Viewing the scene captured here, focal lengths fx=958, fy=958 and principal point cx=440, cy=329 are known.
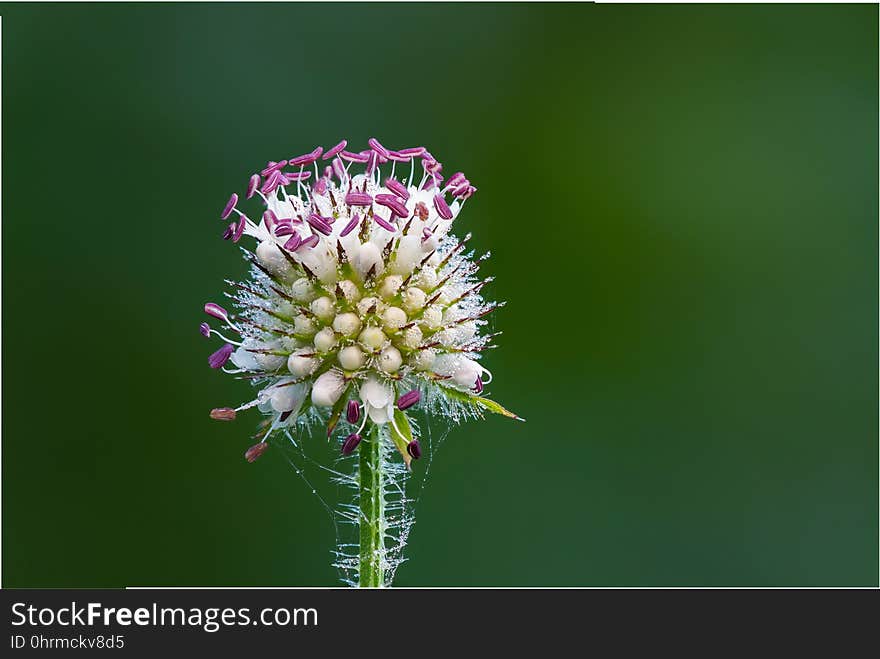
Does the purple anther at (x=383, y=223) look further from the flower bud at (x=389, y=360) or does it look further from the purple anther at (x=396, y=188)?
the flower bud at (x=389, y=360)

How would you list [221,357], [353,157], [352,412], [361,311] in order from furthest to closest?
[353,157] → [221,357] → [361,311] → [352,412]

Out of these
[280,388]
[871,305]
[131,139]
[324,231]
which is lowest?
[280,388]

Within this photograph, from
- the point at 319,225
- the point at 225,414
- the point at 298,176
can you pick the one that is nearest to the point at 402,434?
the point at 225,414

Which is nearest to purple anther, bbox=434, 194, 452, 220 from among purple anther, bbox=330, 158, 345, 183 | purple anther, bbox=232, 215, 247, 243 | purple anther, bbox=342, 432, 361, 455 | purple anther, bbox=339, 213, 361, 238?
purple anther, bbox=339, 213, 361, 238

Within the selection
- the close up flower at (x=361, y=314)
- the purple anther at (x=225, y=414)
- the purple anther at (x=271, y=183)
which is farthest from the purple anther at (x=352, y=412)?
the purple anther at (x=271, y=183)

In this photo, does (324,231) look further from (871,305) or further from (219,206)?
(871,305)

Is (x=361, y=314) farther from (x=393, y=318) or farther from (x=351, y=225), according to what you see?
(x=351, y=225)

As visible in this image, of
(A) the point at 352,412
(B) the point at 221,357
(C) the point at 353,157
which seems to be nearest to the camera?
(A) the point at 352,412

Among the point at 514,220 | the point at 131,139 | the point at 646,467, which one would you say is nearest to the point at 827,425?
the point at 646,467
